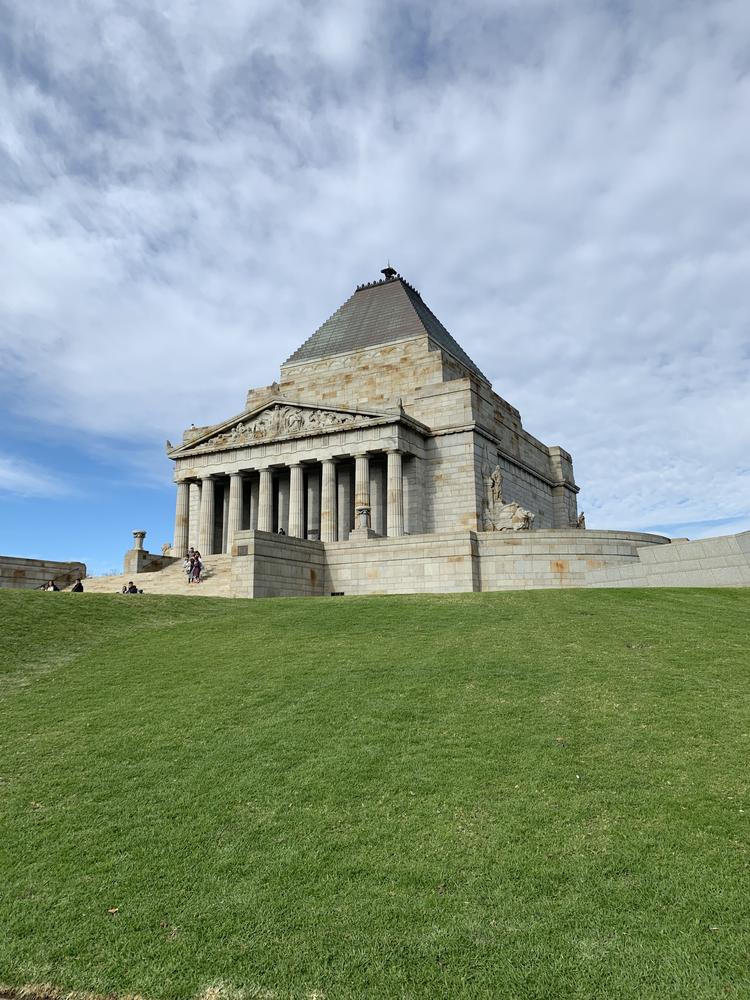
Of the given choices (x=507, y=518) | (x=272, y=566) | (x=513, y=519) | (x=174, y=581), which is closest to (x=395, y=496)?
(x=507, y=518)

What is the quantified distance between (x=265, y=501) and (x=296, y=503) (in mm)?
2455

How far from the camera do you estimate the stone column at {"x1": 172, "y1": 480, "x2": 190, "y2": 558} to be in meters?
49.9

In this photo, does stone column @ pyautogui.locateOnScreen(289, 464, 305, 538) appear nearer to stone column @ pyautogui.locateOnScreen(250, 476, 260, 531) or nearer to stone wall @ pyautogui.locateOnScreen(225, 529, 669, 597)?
stone column @ pyautogui.locateOnScreen(250, 476, 260, 531)

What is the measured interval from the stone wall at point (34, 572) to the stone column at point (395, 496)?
16.3 m

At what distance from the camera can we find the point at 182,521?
1978 inches

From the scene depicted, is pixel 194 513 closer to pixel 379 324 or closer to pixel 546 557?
pixel 379 324

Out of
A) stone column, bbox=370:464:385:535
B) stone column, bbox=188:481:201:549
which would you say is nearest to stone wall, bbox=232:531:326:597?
stone column, bbox=370:464:385:535

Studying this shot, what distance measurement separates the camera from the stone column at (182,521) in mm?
49875

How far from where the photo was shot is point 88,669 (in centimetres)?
1502

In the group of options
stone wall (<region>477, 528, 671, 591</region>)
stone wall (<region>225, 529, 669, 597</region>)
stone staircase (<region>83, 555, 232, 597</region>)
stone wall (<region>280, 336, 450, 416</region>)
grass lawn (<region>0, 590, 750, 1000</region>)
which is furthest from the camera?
stone wall (<region>280, 336, 450, 416</region>)

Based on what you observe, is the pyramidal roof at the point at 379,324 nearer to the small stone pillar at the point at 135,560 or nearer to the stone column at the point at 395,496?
the stone column at the point at 395,496

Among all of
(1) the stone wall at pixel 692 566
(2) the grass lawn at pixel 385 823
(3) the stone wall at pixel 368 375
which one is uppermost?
(3) the stone wall at pixel 368 375

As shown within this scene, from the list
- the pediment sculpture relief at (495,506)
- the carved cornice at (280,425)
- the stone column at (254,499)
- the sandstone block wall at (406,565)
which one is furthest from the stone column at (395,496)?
the stone column at (254,499)

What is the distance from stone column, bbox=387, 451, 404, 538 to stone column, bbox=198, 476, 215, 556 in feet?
41.9
